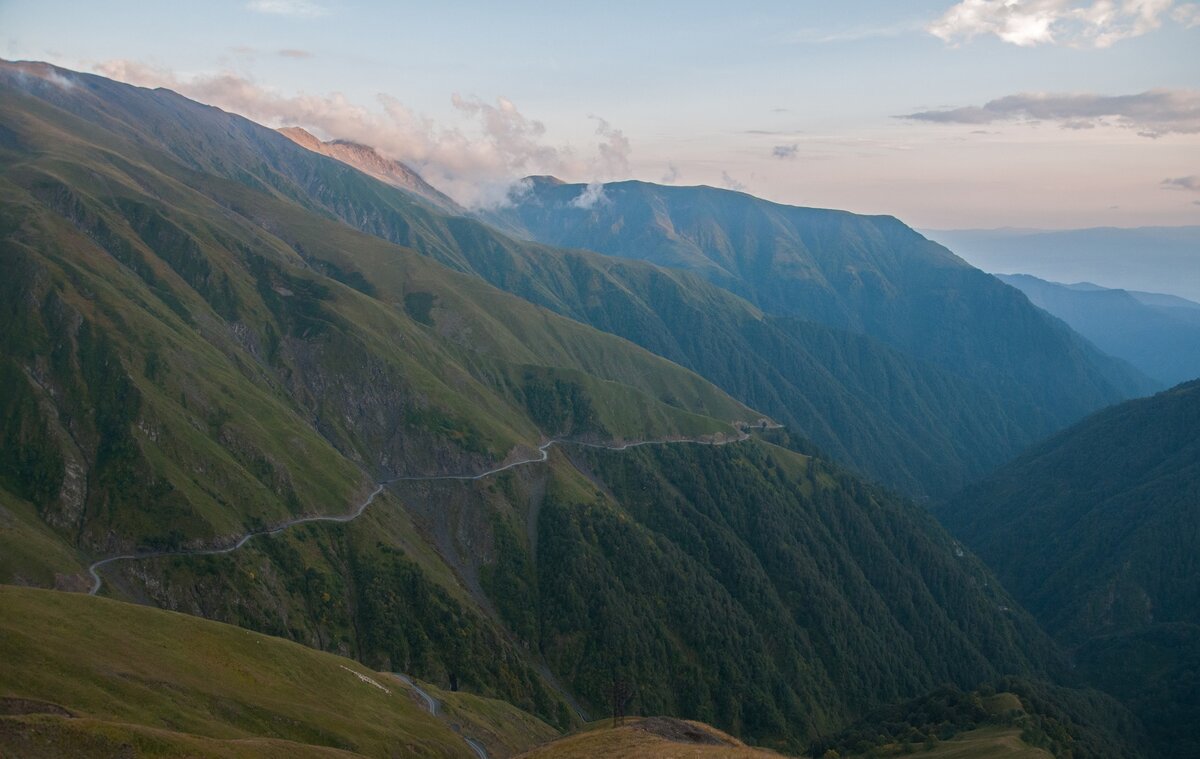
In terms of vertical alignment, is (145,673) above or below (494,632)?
above

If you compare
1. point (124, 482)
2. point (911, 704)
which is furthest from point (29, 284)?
point (911, 704)

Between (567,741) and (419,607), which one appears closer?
(567,741)

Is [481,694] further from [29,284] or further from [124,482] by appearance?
[29,284]

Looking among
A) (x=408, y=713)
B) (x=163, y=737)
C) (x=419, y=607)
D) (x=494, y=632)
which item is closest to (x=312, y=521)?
(x=419, y=607)

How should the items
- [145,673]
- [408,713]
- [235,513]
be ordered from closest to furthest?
[145,673], [408,713], [235,513]

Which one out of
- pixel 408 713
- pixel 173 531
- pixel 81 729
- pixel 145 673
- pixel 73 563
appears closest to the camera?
pixel 81 729

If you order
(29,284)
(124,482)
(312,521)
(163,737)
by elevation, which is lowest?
(312,521)
